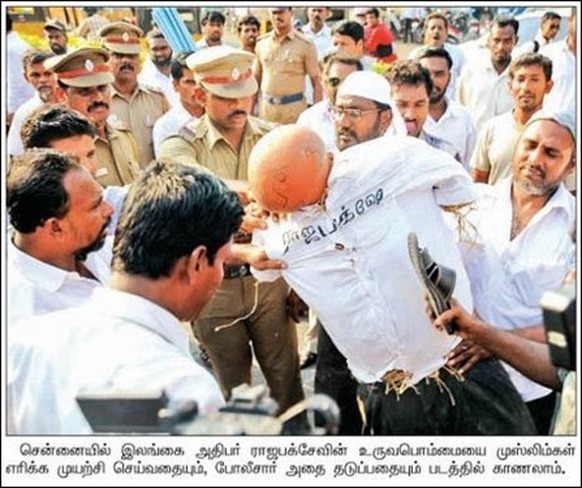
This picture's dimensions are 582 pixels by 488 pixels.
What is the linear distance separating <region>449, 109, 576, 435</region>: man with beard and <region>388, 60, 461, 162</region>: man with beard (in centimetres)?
89

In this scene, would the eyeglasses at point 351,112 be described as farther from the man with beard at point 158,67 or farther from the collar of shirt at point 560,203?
the man with beard at point 158,67

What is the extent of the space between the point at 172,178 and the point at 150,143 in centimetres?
212

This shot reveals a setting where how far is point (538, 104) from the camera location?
3256mm

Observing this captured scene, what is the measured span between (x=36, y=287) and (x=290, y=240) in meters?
0.66

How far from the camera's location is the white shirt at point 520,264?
→ 2.15m

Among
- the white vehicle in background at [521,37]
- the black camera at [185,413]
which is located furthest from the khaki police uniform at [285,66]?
the black camera at [185,413]

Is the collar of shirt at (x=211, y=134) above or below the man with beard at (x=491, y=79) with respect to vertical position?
above

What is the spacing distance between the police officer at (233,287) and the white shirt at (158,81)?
119cm

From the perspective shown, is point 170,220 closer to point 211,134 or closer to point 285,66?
point 211,134

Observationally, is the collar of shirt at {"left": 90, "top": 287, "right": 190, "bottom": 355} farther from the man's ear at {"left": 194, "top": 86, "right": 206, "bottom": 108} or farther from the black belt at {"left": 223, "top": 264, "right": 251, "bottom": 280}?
the man's ear at {"left": 194, "top": 86, "right": 206, "bottom": 108}

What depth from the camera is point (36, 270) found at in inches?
77.2

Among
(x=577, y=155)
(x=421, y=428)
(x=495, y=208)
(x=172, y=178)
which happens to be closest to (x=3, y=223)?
(x=172, y=178)

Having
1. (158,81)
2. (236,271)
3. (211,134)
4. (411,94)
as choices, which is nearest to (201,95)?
(211,134)

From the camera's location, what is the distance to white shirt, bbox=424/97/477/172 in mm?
3480
